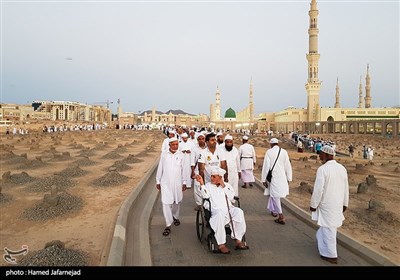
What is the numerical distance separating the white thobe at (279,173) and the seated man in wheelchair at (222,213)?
6.09ft

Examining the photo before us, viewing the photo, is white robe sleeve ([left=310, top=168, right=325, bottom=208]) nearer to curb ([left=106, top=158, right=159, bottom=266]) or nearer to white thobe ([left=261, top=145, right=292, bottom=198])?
white thobe ([left=261, top=145, right=292, bottom=198])

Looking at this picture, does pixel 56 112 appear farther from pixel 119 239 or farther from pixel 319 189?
pixel 319 189

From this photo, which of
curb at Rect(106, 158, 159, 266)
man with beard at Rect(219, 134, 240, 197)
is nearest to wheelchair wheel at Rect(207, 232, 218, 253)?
curb at Rect(106, 158, 159, 266)

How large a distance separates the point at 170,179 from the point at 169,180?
0.03 meters

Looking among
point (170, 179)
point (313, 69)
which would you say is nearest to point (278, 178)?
point (170, 179)

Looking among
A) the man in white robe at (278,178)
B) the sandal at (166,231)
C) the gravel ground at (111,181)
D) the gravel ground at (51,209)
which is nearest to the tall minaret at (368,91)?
the gravel ground at (111,181)

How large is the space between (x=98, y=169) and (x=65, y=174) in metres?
2.13

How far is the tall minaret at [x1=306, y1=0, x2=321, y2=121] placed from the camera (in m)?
63.7

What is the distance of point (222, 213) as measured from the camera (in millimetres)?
4277
